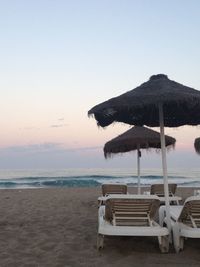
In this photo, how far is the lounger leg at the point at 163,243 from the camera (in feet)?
17.1

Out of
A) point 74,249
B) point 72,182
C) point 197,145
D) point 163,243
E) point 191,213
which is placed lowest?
point 74,249

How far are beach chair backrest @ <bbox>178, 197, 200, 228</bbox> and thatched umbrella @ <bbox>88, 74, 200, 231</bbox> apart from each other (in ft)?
0.88

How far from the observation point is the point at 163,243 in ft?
17.1

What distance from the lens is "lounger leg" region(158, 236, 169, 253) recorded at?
17.1ft

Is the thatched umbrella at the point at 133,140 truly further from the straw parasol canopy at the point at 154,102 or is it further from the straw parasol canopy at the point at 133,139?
the straw parasol canopy at the point at 154,102

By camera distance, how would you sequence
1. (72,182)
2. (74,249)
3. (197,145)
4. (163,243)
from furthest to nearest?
(72,182) → (197,145) → (74,249) → (163,243)

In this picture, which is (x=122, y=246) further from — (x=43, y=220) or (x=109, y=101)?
(x=43, y=220)

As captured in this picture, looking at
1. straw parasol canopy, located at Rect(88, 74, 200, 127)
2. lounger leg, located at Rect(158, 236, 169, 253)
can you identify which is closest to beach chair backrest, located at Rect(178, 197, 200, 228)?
lounger leg, located at Rect(158, 236, 169, 253)

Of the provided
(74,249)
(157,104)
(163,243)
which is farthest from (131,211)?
(157,104)

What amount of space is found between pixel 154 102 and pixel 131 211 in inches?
61.8

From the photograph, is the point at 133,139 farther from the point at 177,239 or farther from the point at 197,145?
the point at 197,145

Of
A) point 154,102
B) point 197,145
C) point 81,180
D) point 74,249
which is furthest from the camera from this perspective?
point 81,180

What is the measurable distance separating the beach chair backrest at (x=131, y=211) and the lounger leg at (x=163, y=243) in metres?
0.37

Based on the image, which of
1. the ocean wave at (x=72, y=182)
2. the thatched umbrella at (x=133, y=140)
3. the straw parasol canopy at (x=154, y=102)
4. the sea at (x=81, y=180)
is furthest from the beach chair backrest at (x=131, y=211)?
the ocean wave at (x=72, y=182)
